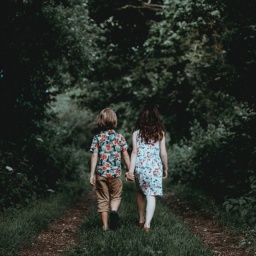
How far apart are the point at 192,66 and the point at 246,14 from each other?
7602mm

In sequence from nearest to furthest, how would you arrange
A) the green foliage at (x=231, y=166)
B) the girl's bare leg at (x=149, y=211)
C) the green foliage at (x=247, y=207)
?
the girl's bare leg at (x=149, y=211)
the green foliage at (x=247, y=207)
the green foliage at (x=231, y=166)

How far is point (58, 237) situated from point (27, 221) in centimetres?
72

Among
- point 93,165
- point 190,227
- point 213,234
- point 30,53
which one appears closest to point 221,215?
point 190,227

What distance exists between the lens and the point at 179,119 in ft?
71.6

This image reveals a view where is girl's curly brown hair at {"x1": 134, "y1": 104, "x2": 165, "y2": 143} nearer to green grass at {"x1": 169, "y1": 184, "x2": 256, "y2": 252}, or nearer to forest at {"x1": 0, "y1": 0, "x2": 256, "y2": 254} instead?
forest at {"x1": 0, "y1": 0, "x2": 256, "y2": 254}

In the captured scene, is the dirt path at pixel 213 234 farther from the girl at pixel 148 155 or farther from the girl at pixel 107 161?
the girl at pixel 107 161

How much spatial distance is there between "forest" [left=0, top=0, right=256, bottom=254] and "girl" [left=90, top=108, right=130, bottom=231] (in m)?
2.14

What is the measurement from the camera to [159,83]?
66.1ft

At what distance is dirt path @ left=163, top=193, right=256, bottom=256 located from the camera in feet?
20.9

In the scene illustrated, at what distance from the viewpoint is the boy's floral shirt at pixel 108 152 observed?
23.4ft

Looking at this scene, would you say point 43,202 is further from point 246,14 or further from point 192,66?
point 192,66

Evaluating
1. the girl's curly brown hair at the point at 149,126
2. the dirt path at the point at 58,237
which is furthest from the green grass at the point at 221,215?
the dirt path at the point at 58,237

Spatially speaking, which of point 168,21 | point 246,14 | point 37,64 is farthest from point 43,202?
point 168,21

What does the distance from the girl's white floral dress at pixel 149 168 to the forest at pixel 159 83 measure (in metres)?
1.56
